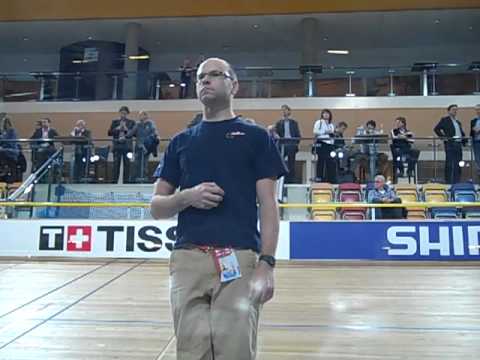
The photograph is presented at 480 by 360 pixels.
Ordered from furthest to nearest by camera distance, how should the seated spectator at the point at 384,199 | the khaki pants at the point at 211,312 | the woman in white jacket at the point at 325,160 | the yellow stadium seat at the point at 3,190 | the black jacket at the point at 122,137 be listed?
1. the black jacket at the point at 122,137
2. the woman in white jacket at the point at 325,160
3. the yellow stadium seat at the point at 3,190
4. the seated spectator at the point at 384,199
5. the khaki pants at the point at 211,312

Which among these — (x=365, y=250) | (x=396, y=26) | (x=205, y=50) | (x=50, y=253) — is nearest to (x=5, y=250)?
(x=50, y=253)

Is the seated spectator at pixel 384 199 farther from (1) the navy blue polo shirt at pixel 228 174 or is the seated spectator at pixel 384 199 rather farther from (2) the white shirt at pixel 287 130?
(1) the navy blue polo shirt at pixel 228 174

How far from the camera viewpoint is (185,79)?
13.6 meters

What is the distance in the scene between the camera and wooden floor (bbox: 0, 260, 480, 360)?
318 centimetres

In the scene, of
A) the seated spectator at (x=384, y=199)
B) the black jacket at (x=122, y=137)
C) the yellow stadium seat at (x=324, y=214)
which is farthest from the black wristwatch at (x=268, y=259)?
the black jacket at (x=122, y=137)

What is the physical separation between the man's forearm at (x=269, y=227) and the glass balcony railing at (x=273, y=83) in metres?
11.7

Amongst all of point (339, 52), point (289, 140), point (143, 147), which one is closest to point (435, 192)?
point (289, 140)

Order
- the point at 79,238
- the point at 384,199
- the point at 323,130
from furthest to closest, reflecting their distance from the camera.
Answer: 1. the point at 323,130
2. the point at 384,199
3. the point at 79,238

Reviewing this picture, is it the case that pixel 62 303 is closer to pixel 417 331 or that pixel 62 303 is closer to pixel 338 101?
pixel 417 331

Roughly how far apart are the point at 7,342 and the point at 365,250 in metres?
4.90

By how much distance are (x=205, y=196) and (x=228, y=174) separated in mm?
121

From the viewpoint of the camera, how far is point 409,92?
13.0 metres

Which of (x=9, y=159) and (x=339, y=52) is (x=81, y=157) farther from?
Result: (x=339, y=52)

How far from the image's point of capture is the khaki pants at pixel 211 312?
163 centimetres
